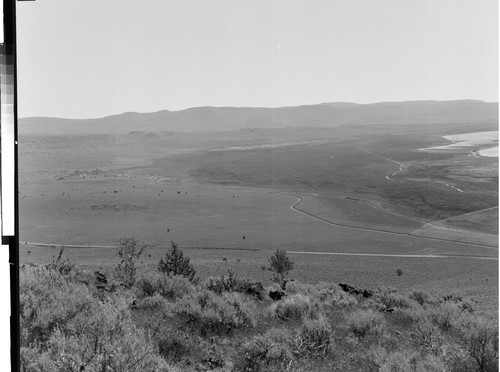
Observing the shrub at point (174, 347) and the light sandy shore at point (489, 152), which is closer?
the shrub at point (174, 347)

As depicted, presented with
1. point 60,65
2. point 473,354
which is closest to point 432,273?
point 473,354

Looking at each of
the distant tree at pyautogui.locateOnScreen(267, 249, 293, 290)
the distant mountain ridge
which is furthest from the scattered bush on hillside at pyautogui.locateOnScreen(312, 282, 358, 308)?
the distant mountain ridge

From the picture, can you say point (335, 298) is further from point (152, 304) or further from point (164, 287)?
point (152, 304)

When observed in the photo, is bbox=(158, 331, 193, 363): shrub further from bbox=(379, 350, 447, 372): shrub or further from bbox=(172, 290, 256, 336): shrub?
bbox=(379, 350, 447, 372): shrub

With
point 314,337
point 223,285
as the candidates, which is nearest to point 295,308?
point 314,337

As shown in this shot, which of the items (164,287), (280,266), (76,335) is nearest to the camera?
(76,335)

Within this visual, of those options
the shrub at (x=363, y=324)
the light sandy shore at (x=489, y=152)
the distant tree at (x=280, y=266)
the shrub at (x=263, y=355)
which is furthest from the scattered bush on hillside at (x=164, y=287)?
the light sandy shore at (x=489, y=152)

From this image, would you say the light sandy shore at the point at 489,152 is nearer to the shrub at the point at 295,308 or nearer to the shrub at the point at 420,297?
the shrub at the point at 420,297
